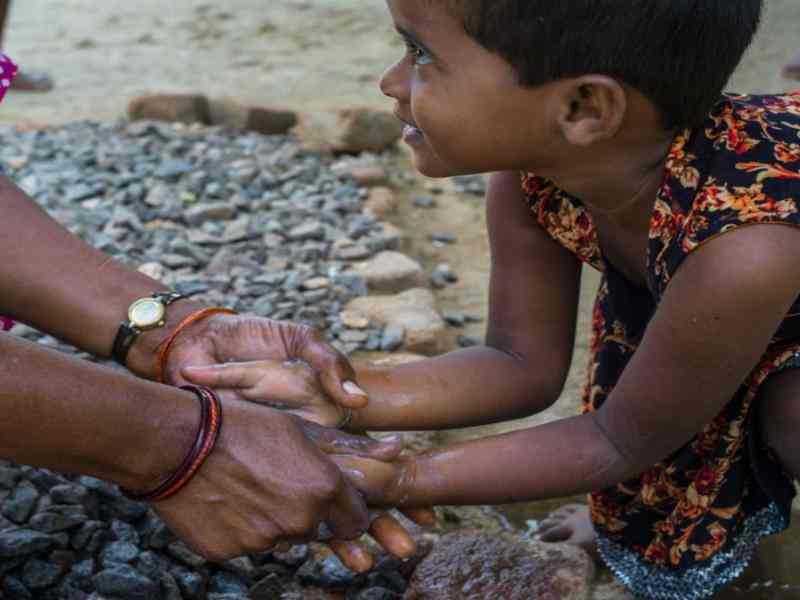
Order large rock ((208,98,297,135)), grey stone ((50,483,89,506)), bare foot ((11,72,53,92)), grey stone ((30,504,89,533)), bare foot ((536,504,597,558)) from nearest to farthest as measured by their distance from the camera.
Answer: grey stone ((30,504,89,533))
grey stone ((50,483,89,506))
bare foot ((536,504,597,558))
large rock ((208,98,297,135))
bare foot ((11,72,53,92))

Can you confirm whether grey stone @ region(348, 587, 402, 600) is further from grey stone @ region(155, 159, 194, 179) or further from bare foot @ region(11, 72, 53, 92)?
bare foot @ region(11, 72, 53, 92)

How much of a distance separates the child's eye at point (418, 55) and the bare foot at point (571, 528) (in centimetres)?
116

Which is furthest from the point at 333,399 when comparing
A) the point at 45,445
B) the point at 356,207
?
the point at 356,207

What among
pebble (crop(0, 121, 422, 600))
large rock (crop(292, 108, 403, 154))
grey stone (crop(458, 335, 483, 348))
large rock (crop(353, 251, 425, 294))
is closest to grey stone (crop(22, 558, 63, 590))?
pebble (crop(0, 121, 422, 600))

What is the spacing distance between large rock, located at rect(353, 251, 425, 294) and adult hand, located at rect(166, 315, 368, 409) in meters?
1.26

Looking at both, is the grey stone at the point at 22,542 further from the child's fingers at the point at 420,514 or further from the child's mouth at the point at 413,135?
the child's mouth at the point at 413,135

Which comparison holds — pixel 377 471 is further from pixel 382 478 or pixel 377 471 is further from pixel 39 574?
pixel 39 574

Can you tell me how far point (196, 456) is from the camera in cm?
170

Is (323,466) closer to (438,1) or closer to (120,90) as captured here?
(438,1)

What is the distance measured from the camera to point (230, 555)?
1851 millimetres

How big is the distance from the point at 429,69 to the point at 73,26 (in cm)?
725

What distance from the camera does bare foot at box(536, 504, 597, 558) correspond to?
8.11 feet

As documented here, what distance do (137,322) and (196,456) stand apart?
0.66m

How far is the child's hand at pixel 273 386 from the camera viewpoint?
219cm
